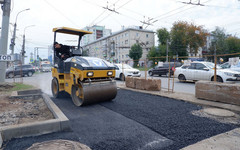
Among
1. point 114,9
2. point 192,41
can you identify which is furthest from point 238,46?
point 114,9

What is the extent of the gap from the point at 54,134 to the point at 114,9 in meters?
13.8

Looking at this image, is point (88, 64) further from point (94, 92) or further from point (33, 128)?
point (33, 128)

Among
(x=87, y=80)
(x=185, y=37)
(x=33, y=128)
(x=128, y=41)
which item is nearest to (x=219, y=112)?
(x=87, y=80)

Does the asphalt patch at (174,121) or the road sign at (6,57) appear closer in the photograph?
the asphalt patch at (174,121)

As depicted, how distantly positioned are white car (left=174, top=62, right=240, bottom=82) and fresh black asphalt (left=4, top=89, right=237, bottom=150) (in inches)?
232

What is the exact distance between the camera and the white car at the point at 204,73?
984 centimetres

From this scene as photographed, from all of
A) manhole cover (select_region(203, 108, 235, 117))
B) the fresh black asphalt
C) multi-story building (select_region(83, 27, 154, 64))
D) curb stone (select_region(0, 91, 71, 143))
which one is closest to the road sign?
the fresh black asphalt

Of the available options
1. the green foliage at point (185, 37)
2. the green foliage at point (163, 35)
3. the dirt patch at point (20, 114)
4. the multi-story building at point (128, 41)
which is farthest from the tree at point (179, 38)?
the dirt patch at point (20, 114)

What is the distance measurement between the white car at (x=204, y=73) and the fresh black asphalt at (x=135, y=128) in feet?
19.3

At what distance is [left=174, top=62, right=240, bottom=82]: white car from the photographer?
9.84 metres

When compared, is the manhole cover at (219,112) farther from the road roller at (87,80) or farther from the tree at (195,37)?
the tree at (195,37)

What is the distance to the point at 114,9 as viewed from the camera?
1524 cm

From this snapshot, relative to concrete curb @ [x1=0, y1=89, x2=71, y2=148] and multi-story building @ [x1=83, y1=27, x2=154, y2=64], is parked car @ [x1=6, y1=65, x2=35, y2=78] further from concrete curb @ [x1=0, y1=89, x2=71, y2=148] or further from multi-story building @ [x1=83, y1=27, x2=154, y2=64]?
multi-story building @ [x1=83, y1=27, x2=154, y2=64]

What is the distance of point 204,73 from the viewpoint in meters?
11.0
